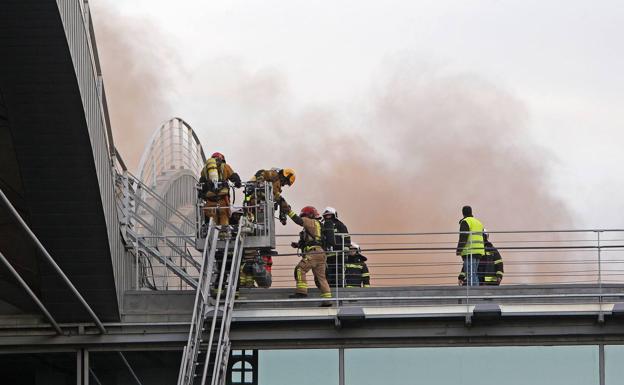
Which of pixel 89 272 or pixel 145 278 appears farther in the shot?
pixel 145 278

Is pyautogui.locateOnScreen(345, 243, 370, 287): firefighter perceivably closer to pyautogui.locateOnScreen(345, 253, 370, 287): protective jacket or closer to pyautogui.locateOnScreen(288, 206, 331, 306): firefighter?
pyautogui.locateOnScreen(345, 253, 370, 287): protective jacket

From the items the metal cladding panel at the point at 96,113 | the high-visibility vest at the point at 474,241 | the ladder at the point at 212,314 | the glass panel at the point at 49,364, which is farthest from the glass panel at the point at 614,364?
the glass panel at the point at 49,364

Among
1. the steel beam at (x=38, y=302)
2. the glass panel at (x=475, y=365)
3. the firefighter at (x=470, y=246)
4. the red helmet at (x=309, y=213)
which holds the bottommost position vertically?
the glass panel at (x=475, y=365)

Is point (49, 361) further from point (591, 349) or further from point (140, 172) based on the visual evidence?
point (591, 349)

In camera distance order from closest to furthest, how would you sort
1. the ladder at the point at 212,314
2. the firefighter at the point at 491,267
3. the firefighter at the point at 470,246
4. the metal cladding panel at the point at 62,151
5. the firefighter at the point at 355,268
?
the metal cladding panel at the point at 62,151 < the ladder at the point at 212,314 < the firefighter at the point at 470,246 < the firefighter at the point at 491,267 < the firefighter at the point at 355,268

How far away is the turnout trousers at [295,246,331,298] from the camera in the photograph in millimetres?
24203

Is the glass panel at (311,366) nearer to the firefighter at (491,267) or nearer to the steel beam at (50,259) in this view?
the steel beam at (50,259)

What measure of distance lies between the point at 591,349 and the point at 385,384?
11.9 ft

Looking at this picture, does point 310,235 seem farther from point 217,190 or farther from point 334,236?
point 217,190

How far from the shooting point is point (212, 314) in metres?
23.6

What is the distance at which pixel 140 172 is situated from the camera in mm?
29594

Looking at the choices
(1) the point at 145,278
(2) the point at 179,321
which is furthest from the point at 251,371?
(1) the point at 145,278

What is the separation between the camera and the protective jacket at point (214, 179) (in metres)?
24.5

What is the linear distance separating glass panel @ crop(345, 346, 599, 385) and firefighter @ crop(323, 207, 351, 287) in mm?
1595
